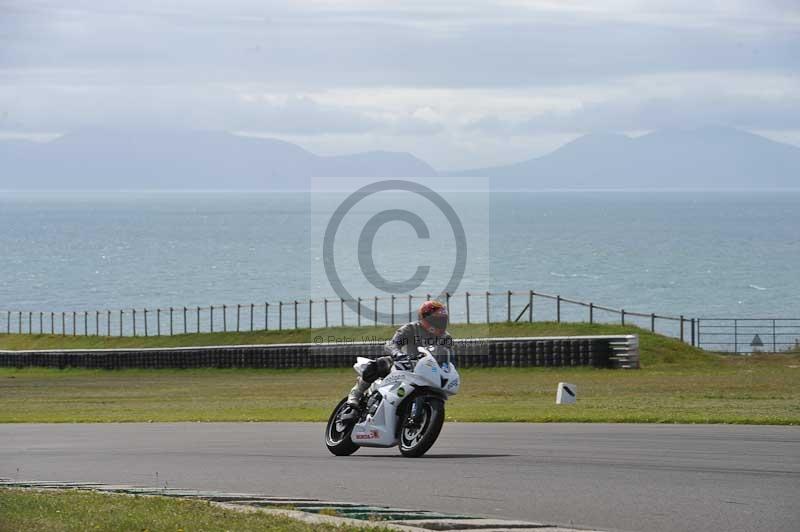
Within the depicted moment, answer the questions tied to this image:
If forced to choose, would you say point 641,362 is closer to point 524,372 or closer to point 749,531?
point 524,372

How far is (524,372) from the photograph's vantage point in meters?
38.3

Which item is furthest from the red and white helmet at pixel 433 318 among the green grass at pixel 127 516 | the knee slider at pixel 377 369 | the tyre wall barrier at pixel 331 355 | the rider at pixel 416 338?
the tyre wall barrier at pixel 331 355

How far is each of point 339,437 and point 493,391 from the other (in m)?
15.6

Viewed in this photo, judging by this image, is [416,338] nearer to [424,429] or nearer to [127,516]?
[424,429]

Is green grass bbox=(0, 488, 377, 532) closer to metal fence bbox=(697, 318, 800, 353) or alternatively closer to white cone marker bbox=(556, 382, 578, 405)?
white cone marker bbox=(556, 382, 578, 405)

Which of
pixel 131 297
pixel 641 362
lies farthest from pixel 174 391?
pixel 131 297

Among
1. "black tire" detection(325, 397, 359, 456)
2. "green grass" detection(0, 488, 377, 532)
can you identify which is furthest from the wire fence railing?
"green grass" detection(0, 488, 377, 532)

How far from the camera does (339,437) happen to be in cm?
1539

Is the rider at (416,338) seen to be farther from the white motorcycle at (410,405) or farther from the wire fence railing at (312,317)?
the wire fence railing at (312,317)

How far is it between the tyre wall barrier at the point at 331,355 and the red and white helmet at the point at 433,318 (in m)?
23.6

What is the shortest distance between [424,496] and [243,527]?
6.88 feet

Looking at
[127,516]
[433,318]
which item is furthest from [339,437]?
[127,516]

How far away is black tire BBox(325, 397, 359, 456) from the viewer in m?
15.2

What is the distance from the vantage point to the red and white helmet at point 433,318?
47.0 ft
